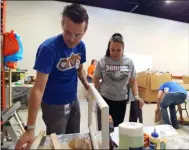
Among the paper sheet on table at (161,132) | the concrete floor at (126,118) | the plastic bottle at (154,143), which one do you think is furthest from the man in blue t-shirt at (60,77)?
the concrete floor at (126,118)

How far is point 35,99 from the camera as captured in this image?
0.97 meters

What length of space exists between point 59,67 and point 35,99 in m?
0.26

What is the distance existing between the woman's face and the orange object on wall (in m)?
1.23

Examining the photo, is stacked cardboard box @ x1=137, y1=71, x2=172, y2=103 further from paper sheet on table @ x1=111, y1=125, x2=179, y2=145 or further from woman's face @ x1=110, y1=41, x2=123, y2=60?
paper sheet on table @ x1=111, y1=125, x2=179, y2=145

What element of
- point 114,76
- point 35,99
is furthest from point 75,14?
point 114,76

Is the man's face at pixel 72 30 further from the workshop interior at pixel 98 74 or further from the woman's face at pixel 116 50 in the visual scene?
the woman's face at pixel 116 50

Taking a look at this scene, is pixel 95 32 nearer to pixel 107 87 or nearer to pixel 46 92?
pixel 107 87

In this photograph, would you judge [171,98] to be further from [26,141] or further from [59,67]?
[26,141]

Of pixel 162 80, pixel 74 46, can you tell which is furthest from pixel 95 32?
pixel 74 46

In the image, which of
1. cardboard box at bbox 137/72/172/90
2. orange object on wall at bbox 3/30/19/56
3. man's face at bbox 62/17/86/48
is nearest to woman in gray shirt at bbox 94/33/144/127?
man's face at bbox 62/17/86/48

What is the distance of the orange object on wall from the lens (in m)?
2.32

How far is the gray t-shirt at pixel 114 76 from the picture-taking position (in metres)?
1.80

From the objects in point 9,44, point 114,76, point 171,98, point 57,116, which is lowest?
point 171,98

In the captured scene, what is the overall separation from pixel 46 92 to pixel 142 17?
5995 mm
